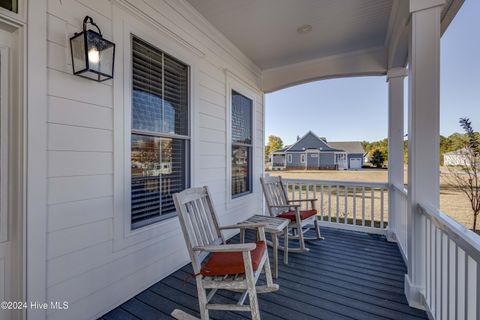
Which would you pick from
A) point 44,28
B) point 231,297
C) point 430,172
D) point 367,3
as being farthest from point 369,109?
point 44,28

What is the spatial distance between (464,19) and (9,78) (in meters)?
3.33

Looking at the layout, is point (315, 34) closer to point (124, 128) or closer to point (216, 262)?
point (124, 128)

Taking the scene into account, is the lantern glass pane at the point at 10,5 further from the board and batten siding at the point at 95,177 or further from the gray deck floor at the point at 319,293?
the gray deck floor at the point at 319,293

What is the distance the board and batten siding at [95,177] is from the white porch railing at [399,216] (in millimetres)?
2797

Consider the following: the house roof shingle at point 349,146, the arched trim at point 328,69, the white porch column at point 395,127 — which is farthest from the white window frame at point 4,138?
the house roof shingle at point 349,146

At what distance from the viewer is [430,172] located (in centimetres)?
194

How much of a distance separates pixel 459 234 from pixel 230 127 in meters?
2.95

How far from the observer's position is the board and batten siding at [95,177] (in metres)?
1.59

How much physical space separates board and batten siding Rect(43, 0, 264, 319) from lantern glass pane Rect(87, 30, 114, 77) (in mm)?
127

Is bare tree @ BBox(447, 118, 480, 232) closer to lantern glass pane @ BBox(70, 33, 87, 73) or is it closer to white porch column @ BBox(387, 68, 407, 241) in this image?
white porch column @ BBox(387, 68, 407, 241)

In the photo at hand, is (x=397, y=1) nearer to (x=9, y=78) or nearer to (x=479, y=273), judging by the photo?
(x=479, y=273)

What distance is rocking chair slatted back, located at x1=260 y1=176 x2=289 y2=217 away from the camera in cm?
354

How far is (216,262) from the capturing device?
184 centimetres

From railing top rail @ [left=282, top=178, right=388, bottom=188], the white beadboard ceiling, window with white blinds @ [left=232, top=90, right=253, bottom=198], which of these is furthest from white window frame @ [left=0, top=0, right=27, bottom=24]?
railing top rail @ [left=282, top=178, right=388, bottom=188]
